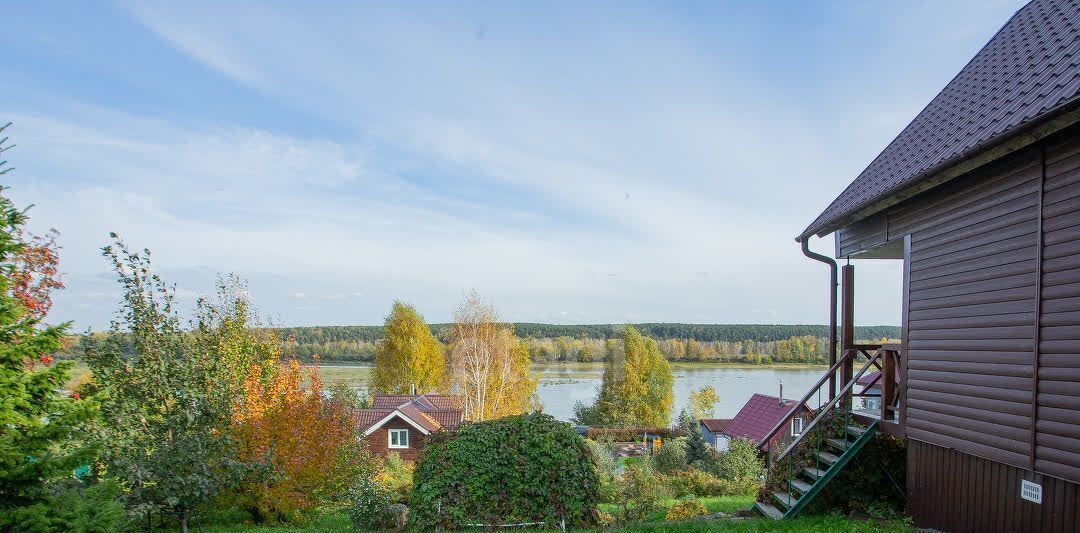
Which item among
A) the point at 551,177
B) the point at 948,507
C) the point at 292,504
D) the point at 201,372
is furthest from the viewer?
the point at 551,177

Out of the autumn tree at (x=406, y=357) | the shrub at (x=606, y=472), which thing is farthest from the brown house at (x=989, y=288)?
the autumn tree at (x=406, y=357)

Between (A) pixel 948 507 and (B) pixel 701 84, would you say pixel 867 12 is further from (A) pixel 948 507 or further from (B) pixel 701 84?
(A) pixel 948 507

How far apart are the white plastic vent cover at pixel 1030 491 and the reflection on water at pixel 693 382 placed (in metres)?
35.3

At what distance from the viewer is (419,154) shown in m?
19.1

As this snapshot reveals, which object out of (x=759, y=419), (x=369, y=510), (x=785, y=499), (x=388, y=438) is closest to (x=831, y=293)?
(x=785, y=499)

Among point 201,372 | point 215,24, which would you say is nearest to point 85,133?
point 215,24

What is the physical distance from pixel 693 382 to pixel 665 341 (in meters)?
4.18

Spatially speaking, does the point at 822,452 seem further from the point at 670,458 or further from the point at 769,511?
the point at 670,458

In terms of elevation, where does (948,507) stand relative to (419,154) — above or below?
below

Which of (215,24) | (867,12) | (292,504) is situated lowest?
(292,504)

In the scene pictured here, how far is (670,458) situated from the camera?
65.2 ft

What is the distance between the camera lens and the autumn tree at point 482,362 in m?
30.7

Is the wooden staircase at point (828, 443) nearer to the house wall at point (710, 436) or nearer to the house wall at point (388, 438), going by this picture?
the house wall at point (388, 438)

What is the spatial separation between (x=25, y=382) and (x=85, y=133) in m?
7.81
